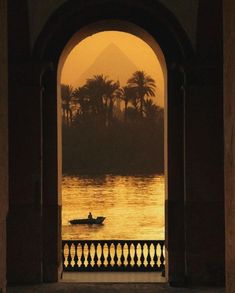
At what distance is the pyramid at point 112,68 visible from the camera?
7038cm

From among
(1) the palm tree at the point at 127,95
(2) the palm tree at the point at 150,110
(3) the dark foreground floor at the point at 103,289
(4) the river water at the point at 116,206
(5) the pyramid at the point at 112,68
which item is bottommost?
(4) the river water at the point at 116,206

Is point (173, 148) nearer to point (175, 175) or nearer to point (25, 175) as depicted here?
point (175, 175)

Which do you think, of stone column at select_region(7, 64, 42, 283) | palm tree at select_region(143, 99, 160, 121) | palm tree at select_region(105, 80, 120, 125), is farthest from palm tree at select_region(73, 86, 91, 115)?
stone column at select_region(7, 64, 42, 283)

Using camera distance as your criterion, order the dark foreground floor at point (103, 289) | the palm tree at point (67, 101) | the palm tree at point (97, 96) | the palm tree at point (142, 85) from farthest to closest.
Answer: the palm tree at point (97, 96), the palm tree at point (142, 85), the palm tree at point (67, 101), the dark foreground floor at point (103, 289)

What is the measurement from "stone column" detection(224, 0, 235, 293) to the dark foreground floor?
13.4 feet

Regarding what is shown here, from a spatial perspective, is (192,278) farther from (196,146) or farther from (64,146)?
(64,146)

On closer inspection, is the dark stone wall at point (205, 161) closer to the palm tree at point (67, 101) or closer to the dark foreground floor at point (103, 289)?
the dark foreground floor at point (103, 289)

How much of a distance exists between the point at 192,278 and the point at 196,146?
94.0 inches

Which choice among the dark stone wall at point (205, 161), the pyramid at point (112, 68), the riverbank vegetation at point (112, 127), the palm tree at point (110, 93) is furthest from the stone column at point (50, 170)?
the palm tree at point (110, 93)

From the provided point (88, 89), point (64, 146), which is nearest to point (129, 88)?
point (88, 89)

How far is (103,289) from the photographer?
10.9 metres

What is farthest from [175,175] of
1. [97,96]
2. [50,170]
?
[97,96]

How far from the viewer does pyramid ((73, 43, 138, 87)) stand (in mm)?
70375

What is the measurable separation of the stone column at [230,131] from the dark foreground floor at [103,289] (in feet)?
13.4
